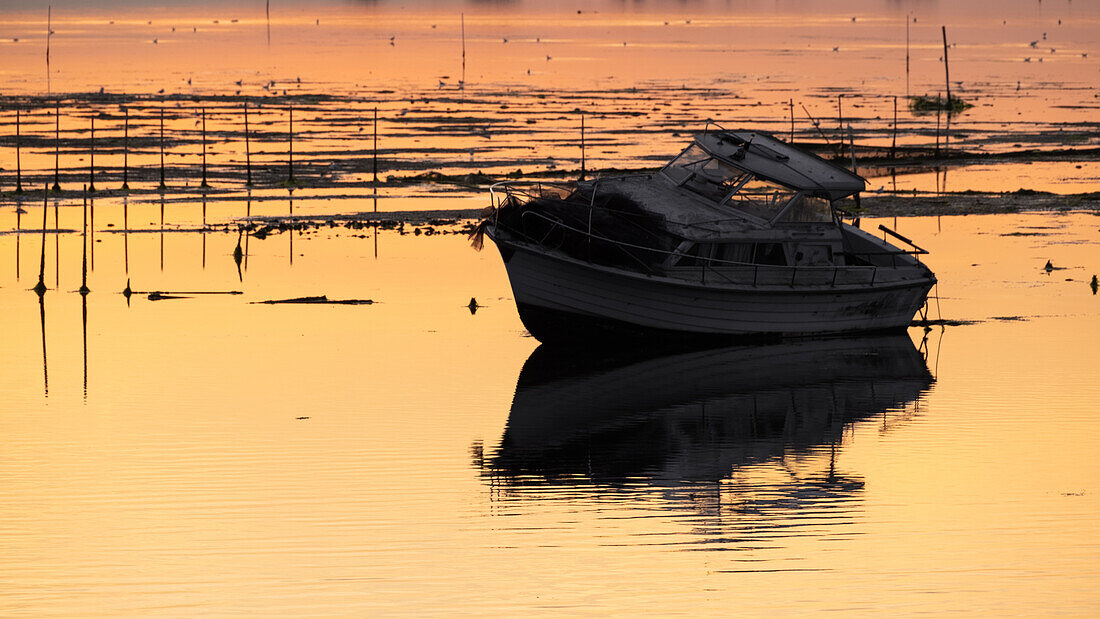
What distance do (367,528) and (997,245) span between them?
27568 mm

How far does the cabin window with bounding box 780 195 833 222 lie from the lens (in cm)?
3023

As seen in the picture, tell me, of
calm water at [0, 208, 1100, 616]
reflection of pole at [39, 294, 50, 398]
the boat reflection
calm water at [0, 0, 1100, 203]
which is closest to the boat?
the boat reflection

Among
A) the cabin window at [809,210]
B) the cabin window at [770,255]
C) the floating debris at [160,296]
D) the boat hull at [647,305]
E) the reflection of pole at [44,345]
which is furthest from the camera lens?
the floating debris at [160,296]

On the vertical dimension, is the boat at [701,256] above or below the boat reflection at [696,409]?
above

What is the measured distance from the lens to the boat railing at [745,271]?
2848 centimetres

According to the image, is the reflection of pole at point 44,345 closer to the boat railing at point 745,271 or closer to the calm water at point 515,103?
the boat railing at point 745,271

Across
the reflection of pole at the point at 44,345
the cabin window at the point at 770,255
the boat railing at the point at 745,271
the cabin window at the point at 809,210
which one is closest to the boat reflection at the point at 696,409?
the boat railing at the point at 745,271

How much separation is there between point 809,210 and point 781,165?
110cm

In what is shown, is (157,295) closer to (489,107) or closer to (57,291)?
(57,291)

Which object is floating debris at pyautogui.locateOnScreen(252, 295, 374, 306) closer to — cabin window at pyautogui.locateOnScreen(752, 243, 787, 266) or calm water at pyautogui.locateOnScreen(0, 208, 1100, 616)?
calm water at pyautogui.locateOnScreen(0, 208, 1100, 616)

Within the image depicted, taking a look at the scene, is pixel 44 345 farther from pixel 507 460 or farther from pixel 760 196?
pixel 760 196

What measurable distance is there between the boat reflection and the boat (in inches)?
21.6

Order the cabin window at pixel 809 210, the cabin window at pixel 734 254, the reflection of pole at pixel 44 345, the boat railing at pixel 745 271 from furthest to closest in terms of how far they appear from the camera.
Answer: the cabin window at pixel 809 210, the cabin window at pixel 734 254, the boat railing at pixel 745 271, the reflection of pole at pixel 44 345

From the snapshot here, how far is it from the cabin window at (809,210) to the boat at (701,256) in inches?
1.0
